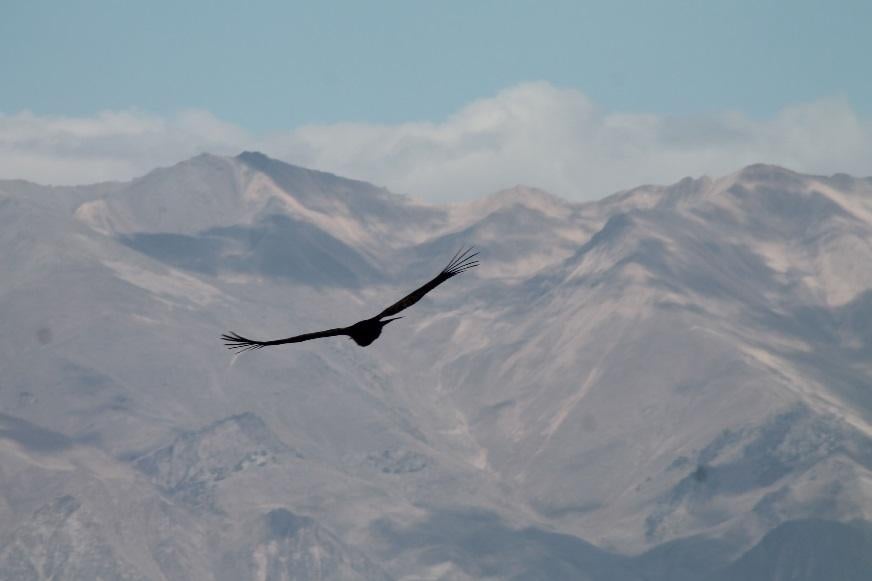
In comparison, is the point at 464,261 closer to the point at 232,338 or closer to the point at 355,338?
the point at 355,338

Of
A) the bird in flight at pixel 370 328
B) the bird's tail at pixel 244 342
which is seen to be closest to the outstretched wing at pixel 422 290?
the bird in flight at pixel 370 328

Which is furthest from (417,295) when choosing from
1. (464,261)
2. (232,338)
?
(232,338)

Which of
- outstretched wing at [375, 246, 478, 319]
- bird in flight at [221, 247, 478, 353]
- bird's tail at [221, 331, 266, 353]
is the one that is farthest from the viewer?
outstretched wing at [375, 246, 478, 319]

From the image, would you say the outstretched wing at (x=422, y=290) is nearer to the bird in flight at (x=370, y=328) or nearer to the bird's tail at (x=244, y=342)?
the bird in flight at (x=370, y=328)

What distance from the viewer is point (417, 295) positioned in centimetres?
2597

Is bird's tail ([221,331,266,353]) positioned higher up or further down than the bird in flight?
further down

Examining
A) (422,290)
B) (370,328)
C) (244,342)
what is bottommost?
(244,342)

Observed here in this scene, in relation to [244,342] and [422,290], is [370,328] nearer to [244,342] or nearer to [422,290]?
[422,290]

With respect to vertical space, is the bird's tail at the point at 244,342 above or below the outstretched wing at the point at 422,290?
below

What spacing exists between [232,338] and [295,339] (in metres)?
1.93

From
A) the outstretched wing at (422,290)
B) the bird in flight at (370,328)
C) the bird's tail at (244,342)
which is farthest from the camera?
the outstretched wing at (422,290)

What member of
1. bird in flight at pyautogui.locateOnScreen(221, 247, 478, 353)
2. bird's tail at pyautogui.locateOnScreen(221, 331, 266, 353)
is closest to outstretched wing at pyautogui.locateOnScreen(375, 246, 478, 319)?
bird in flight at pyautogui.locateOnScreen(221, 247, 478, 353)

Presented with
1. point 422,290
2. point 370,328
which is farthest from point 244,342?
point 422,290

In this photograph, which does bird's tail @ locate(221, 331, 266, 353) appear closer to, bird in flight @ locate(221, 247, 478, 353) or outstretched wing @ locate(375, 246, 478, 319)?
bird in flight @ locate(221, 247, 478, 353)
